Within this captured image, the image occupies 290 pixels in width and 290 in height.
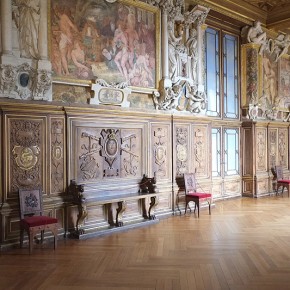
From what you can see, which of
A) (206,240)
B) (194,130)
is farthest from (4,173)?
(194,130)

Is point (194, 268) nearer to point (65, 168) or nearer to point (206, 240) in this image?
point (206, 240)

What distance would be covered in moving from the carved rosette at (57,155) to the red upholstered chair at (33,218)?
44 cm

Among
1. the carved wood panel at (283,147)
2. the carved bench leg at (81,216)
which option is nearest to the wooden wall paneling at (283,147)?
the carved wood panel at (283,147)

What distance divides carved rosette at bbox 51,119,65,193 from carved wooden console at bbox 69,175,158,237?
9.7 inches

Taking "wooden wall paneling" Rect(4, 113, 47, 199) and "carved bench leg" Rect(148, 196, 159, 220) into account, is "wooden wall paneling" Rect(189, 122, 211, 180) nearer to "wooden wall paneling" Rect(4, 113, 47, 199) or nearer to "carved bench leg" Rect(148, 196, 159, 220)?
"carved bench leg" Rect(148, 196, 159, 220)

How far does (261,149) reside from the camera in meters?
10.5

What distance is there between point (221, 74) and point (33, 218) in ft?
22.3

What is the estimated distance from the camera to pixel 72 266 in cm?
456

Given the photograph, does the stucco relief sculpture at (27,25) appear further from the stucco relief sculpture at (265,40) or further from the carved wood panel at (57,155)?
the stucco relief sculpture at (265,40)

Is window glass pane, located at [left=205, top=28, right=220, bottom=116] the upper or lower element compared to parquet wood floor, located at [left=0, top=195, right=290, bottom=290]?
upper

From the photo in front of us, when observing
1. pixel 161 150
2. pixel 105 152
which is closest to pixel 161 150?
pixel 161 150

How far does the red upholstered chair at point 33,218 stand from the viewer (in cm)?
520

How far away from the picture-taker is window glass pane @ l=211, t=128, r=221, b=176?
963cm

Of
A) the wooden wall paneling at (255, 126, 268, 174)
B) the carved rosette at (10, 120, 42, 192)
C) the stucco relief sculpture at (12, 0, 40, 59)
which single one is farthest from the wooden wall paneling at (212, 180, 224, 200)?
the stucco relief sculpture at (12, 0, 40, 59)
